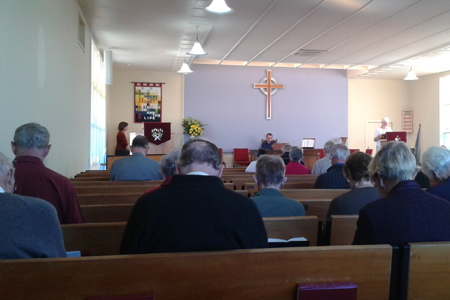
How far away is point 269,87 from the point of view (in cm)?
1378

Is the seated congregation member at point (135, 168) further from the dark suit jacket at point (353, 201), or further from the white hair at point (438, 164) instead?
the white hair at point (438, 164)

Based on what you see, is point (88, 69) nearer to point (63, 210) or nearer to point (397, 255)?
point (63, 210)

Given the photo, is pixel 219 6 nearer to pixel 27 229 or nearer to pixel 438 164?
pixel 438 164

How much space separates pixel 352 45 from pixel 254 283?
9.81 meters

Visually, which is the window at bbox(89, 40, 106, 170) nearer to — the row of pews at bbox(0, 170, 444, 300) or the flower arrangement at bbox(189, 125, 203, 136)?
the flower arrangement at bbox(189, 125, 203, 136)

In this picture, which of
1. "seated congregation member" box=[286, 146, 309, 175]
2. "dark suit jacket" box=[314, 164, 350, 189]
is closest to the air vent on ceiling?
"seated congregation member" box=[286, 146, 309, 175]

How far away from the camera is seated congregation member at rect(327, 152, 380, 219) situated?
243cm

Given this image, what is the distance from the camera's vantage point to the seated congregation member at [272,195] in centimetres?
231

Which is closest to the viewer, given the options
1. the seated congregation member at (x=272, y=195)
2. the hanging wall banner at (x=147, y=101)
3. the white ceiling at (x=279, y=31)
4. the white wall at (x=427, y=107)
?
the seated congregation member at (x=272, y=195)

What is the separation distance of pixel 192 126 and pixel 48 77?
7974 mm

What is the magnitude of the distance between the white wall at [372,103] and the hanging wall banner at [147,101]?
7.09 metres

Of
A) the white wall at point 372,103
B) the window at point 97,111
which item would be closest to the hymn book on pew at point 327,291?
the window at point 97,111

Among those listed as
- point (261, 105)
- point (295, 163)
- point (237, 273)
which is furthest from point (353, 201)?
point (261, 105)

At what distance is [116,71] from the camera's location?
1298 centimetres
